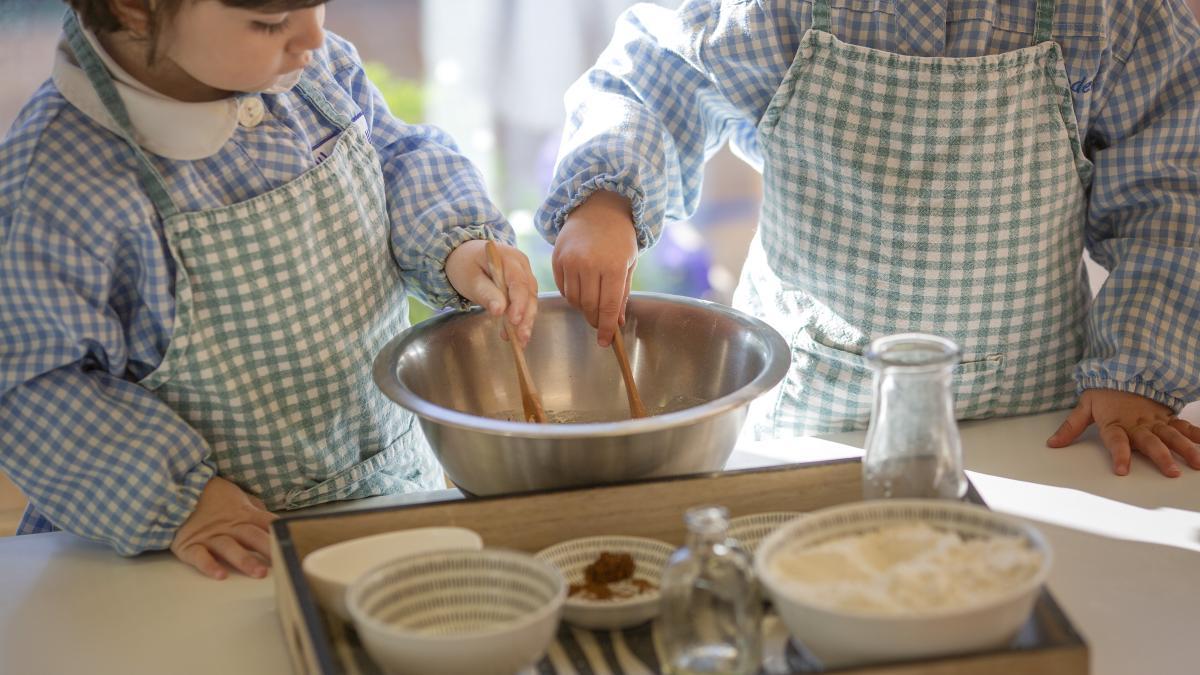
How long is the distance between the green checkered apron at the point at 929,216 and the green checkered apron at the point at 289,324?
A: 48 cm

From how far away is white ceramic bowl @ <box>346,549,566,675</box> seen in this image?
73 cm

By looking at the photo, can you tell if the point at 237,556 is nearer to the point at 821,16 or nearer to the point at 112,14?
the point at 112,14

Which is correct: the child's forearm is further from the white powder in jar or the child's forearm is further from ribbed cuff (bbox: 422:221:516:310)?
the white powder in jar

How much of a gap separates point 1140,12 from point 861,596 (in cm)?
84

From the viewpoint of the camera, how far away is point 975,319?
4.43 ft

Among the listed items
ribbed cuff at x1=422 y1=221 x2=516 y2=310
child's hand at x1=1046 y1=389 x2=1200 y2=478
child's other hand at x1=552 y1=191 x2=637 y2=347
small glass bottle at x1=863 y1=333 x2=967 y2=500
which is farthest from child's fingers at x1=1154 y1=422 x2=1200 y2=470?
ribbed cuff at x1=422 y1=221 x2=516 y2=310

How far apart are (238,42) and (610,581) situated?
523 millimetres

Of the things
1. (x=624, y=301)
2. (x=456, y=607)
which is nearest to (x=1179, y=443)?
(x=624, y=301)

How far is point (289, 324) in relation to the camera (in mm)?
1142

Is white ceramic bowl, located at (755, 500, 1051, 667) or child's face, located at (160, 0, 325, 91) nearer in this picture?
white ceramic bowl, located at (755, 500, 1051, 667)

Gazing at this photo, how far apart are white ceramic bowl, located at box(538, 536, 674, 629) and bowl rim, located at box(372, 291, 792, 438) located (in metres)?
0.09

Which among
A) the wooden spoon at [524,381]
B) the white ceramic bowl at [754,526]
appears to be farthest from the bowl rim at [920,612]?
the wooden spoon at [524,381]

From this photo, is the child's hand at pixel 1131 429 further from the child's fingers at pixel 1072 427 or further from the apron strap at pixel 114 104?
the apron strap at pixel 114 104

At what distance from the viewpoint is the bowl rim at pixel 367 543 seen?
842mm
